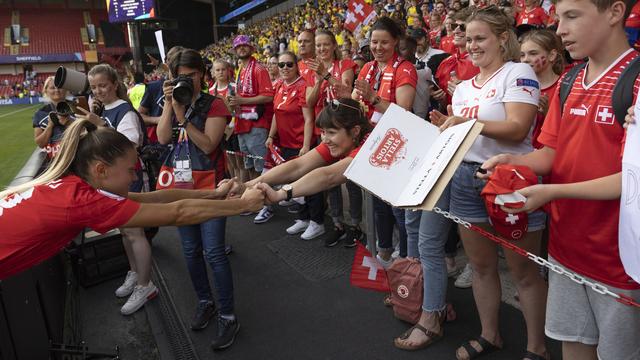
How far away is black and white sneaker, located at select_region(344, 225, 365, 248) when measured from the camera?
418 centimetres

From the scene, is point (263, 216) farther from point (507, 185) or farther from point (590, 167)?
point (590, 167)

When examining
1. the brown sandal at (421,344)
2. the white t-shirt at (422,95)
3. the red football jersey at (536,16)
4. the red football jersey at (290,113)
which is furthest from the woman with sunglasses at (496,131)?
the red football jersey at (536,16)

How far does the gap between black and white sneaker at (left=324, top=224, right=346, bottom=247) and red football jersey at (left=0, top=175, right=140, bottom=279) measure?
2.66m

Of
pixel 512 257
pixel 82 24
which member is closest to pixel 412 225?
pixel 512 257

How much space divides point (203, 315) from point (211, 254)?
576 millimetres

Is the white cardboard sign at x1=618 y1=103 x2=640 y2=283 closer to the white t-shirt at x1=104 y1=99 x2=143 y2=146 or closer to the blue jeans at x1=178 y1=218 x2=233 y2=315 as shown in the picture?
the blue jeans at x1=178 y1=218 x2=233 y2=315

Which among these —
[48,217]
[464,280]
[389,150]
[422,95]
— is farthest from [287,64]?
[48,217]

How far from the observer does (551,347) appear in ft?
8.13

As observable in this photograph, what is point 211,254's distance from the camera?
2.74 metres

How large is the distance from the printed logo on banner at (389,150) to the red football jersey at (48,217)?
110cm

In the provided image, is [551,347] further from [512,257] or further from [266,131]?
[266,131]

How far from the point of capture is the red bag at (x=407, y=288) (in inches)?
108

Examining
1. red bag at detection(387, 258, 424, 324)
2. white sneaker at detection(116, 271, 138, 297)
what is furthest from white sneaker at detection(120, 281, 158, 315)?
red bag at detection(387, 258, 424, 324)

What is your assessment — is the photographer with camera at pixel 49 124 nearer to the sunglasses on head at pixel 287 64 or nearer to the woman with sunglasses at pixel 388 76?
the sunglasses on head at pixel 287 64
